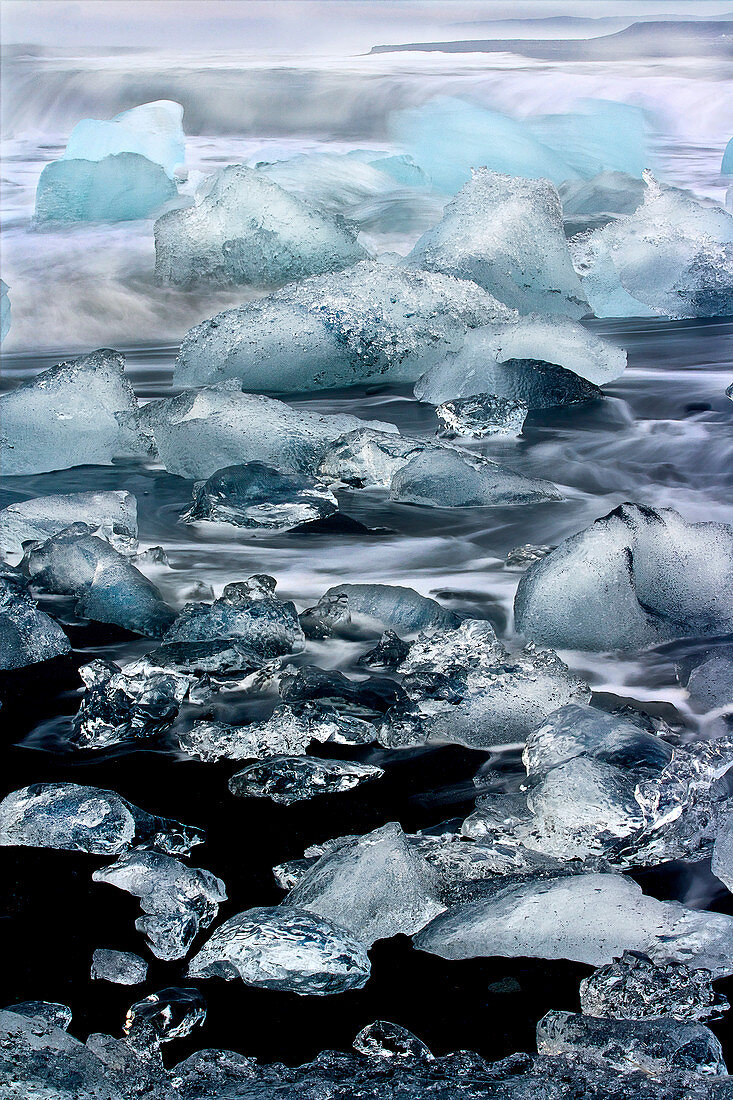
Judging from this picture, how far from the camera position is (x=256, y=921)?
1.08 m

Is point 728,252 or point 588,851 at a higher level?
point 728,252

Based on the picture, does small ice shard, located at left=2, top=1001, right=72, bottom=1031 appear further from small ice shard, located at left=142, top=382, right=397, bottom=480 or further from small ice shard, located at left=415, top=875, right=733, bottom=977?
small ice shard, located at left=142, top=382, right=397, bottom=480

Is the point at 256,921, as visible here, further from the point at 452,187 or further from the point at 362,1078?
the point at 452,187

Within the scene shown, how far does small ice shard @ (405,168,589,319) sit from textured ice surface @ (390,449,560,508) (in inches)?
61.1

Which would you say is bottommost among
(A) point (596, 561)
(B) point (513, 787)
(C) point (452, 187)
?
(B) point (513, 787)

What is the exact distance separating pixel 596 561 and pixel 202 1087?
1125mm

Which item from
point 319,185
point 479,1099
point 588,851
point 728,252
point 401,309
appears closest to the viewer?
point 479,1099

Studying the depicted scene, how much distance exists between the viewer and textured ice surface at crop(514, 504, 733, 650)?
1.80 metres

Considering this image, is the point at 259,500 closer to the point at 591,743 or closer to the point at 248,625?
the point at 248,625

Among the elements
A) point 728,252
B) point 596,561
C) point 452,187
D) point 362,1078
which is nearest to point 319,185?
point 452,187

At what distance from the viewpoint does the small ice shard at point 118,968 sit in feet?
3.51

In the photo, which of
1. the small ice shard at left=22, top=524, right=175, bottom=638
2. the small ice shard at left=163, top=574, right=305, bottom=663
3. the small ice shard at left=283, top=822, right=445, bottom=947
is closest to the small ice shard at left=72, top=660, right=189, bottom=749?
the small ice shard at left=163, top=574, right=305, bottom=663

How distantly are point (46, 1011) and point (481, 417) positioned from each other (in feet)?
7.42

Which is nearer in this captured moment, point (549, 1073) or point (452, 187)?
point (549, 1073)
